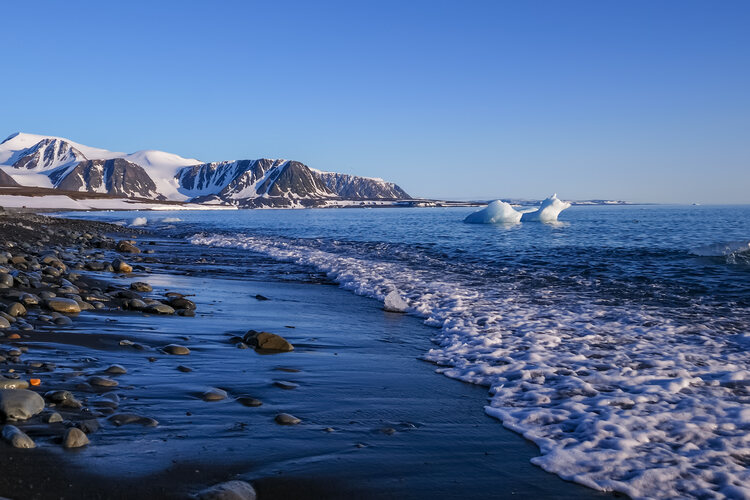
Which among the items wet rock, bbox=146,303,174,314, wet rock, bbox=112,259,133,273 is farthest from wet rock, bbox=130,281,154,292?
wet rock, bbox=112,259,133,273

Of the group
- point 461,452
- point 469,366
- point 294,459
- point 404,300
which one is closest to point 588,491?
point 461,452

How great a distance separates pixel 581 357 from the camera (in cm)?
608

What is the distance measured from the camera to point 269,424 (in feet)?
12.5

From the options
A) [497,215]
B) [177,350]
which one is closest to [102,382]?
[177,350]

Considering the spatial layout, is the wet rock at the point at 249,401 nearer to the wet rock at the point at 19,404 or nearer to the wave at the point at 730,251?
the wet rock at the point at 19,404

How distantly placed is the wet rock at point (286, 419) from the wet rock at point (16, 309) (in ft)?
13.9

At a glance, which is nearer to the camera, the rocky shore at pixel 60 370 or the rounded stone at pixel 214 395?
the rocky shore at pixel 60 370

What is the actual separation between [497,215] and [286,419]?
52952 mm

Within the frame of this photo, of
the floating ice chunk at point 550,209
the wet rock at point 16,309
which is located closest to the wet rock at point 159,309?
the wet rock at point 16,309

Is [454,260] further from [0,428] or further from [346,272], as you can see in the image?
[0,428]

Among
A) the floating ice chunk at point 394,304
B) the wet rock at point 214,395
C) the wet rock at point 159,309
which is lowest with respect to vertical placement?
the floating ice chunk at point 394,304

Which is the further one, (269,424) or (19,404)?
(269,424)

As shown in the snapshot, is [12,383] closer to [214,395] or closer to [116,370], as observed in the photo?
[116,370]

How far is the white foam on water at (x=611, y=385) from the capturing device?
3.38 meters
